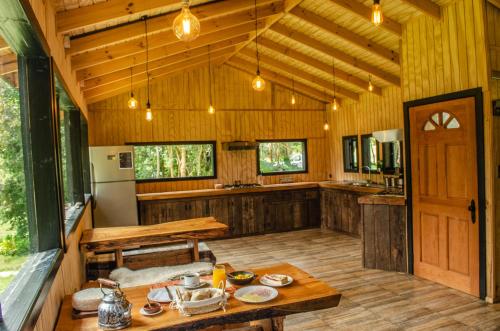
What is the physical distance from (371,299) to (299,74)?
502 centimetres

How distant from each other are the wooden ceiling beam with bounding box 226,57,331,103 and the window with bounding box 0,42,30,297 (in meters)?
6.29

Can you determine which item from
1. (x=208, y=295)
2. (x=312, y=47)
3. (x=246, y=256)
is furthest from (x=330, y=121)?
(x=208, y=295)

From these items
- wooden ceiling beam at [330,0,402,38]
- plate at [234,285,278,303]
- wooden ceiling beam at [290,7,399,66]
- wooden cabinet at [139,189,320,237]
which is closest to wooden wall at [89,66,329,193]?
wooden cabinet at [139,189,320,237]

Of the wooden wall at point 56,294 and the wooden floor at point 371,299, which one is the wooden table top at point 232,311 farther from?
the wooden floor at point 371,299

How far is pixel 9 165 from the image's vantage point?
1938 mm

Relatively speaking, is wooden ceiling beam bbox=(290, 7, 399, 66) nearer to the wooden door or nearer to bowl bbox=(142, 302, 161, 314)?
the wooden door

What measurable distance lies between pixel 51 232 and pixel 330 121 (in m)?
7.69

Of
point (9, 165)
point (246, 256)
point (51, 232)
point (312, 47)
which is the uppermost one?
point (312, 47)

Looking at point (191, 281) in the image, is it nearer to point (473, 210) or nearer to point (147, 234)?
point (147, 234)

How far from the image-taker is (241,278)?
2.47 metres

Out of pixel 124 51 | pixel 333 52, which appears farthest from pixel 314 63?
pixel 124 51

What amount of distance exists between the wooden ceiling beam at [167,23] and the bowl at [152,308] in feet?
9.00

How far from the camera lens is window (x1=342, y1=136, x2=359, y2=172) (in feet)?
27.4

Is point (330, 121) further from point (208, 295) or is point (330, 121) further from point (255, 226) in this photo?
point (208, 295)
